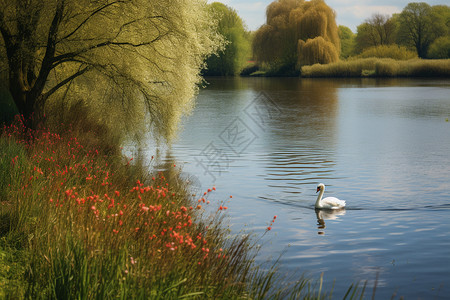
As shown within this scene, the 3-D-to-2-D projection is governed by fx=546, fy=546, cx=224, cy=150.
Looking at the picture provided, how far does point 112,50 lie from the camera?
13.7m

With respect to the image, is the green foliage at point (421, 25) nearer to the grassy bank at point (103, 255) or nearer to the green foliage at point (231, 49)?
the green foliage at point (231, 49)

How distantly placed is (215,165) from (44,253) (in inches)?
423

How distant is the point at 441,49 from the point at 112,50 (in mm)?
65525

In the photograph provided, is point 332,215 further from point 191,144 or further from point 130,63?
point 191,144

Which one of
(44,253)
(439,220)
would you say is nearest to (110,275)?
(44,253)

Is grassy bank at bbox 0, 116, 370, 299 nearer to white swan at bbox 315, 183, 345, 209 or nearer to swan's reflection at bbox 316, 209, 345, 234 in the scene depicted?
swan's reflection at bbox 316, 209, 345, 234

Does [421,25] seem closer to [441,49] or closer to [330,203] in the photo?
[441,49]

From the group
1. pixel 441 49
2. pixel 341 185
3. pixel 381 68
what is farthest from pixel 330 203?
pixel 441 49

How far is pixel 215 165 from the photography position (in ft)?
52.6

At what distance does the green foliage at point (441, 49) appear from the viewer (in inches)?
2758

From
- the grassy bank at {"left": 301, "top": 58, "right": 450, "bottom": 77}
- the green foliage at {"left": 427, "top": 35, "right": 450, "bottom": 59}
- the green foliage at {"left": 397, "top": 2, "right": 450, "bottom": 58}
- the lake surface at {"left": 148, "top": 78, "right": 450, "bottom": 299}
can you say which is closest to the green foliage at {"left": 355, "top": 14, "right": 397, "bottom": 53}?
the green foliage at {"left": 397, "top": 2, "right": 450, "bottom": 58}

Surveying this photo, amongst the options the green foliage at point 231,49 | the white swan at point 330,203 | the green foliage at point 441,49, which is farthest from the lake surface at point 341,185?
the green foliage at point 231,49

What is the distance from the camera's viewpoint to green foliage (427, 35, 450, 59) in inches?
2758

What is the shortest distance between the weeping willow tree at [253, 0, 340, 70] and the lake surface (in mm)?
30558
